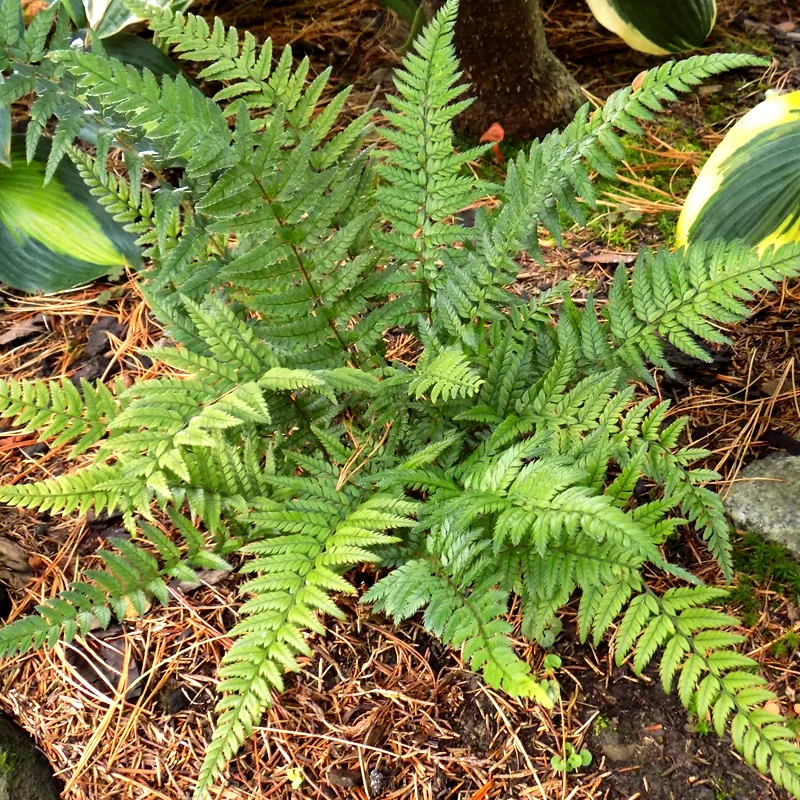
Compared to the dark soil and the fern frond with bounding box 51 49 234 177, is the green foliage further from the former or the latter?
the fern frond with bounding box 51 49 234 177

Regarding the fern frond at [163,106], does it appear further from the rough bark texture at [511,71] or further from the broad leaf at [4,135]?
the rough bark texture at [511,71]

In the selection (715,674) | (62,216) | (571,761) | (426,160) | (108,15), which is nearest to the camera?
(715,674)

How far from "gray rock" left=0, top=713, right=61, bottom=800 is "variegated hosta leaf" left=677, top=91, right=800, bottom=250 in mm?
1820

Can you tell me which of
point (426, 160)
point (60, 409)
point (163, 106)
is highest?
point (163, 106)

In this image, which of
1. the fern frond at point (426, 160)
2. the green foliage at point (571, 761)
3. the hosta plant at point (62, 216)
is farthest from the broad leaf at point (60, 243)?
the green foliage at point (571, 761)

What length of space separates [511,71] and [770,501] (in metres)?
1.57

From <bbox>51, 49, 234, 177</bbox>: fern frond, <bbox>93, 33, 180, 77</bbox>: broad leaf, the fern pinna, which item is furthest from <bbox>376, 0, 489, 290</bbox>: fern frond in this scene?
<bbox>93, 33, 180, 77</bbox>: broad leaf

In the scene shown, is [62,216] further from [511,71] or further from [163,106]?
[511,71]

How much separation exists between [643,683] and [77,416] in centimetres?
124

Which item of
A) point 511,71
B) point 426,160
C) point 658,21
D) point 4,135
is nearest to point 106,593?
point 426,160

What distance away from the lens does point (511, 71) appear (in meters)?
2.42

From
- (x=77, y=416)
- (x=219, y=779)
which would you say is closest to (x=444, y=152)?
(x=77, y=416)

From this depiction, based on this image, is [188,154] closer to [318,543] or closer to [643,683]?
[318,543]

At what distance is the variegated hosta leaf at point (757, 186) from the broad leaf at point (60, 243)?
1653 millimetres
